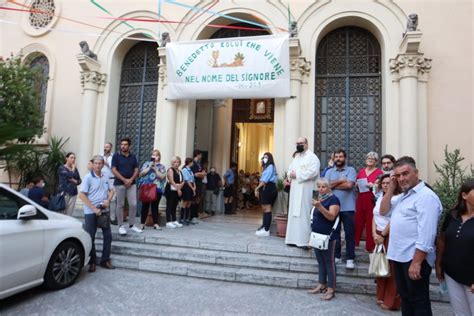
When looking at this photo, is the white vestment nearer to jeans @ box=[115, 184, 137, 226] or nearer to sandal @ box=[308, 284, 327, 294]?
sandal @ box=[308, 284, 327, 294]

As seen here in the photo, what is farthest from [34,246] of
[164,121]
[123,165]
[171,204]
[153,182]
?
[164,121]

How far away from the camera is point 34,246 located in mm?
4008

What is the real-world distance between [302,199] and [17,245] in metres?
4.37

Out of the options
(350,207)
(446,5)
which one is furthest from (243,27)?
(350,207)

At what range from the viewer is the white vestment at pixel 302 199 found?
5.64 meters

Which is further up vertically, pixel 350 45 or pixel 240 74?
pixel 350 45

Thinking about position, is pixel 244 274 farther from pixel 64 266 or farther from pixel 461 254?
pixel 461 254

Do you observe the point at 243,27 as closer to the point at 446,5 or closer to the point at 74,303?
the point at 446,5

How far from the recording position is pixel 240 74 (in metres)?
8.21

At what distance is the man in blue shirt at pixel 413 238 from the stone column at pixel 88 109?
912cm

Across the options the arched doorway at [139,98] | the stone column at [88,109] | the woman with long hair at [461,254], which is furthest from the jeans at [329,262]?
the stone column at [88,109]

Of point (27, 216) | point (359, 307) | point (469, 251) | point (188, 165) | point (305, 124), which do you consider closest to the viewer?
point (469, 251)

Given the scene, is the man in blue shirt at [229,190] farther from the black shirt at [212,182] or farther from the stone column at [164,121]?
the stone column at [164,121]

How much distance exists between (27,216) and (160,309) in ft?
6.63
